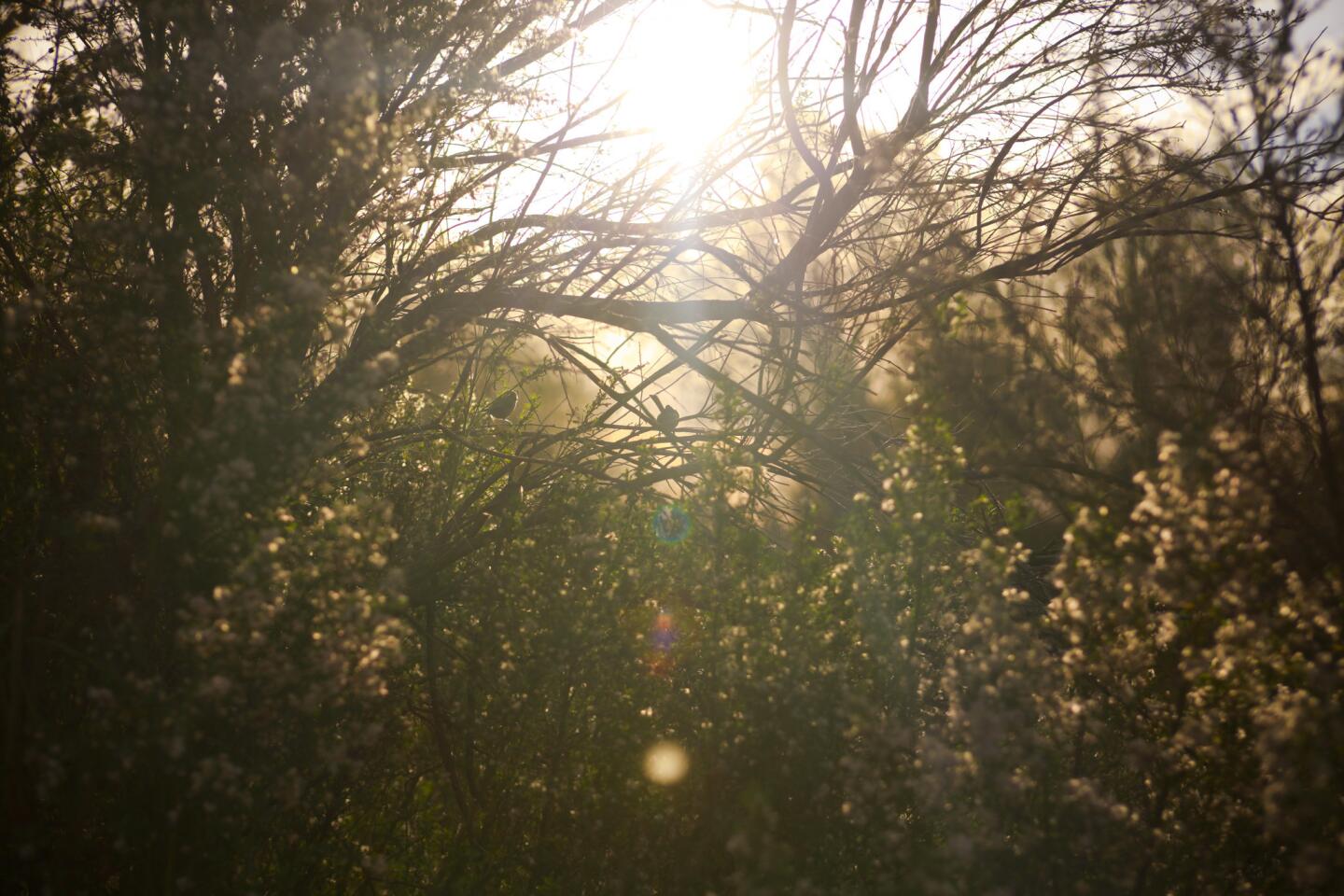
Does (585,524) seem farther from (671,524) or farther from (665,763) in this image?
(665,763)

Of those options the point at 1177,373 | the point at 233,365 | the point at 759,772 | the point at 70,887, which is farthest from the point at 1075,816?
the point at 1177,373

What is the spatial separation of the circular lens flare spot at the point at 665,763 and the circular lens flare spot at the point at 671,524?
792mm

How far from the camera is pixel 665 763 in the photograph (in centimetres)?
366

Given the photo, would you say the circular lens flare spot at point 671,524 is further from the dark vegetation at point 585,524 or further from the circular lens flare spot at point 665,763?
the circular lens flare spot at point 665,763

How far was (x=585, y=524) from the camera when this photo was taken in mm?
4062

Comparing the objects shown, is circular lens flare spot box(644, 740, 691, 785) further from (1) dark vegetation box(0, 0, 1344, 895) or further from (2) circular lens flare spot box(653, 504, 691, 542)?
(2) circular lens flare spot box(653, 504, 691, 542)

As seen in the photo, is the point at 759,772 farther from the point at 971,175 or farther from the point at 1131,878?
the point at 971,175

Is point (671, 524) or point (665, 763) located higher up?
point (671, 524)

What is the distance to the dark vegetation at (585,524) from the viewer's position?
9.55 feet

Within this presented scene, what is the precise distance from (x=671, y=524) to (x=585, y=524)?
1.13 ft

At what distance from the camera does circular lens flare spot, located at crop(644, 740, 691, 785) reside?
362cm

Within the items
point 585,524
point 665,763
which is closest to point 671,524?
point 585,524

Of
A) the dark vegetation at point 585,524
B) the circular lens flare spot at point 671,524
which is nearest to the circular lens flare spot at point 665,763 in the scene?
the dark vegetation at point 585,524

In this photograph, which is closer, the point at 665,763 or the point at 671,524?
the point at 665,763
